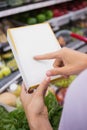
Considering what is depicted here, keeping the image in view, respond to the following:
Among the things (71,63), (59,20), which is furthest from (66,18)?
(71,63)

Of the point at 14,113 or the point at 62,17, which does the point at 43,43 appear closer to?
the point at 14,113

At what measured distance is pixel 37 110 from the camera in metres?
0.93

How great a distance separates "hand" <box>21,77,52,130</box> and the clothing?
0.96 feet

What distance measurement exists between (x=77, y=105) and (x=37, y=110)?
1.22 feet

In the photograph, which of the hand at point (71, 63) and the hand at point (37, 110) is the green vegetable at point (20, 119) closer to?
the hand at point (37, 110)

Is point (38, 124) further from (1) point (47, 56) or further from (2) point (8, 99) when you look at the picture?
(2) point (8, 99)

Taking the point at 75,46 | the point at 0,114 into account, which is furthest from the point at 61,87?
the point at 75,46

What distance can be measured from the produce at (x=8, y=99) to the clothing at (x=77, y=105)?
3.08ft

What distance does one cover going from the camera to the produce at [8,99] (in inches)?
59.6

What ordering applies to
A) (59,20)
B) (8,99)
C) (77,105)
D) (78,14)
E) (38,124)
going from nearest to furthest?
(77,105)
(38,124)
(8,99)
(59,20)
(78,14)

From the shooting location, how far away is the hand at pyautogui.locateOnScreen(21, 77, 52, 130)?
894mm

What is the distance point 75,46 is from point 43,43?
1.36 metres

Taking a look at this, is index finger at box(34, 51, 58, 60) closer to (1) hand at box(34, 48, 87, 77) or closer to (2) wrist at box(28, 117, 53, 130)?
(1) hand at box(34, 48, 87, 77)

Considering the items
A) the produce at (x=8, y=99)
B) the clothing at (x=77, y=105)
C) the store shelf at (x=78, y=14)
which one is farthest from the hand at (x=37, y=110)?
the store shelf at (x=78, y=14)
